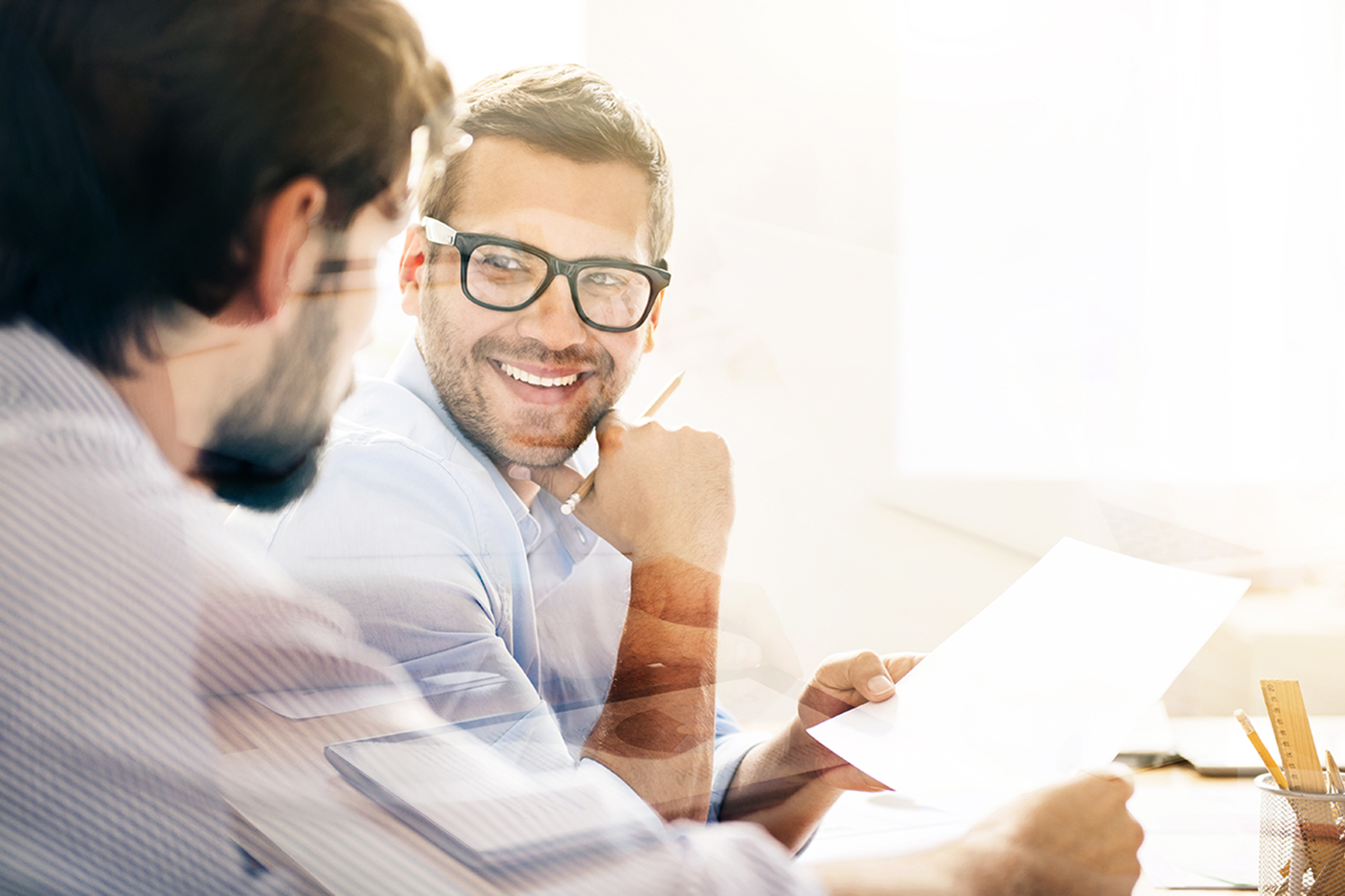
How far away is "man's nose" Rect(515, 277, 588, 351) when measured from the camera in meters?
0.84

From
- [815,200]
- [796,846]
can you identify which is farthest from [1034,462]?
[796,846]

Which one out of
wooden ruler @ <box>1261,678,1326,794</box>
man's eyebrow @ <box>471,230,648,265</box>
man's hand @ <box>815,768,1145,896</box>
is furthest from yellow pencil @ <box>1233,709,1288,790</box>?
man's eyebrow @ <box>471,230,648,265</box>

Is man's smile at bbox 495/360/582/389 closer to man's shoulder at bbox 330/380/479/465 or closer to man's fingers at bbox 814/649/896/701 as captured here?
man's shoulder at bbox 330/380/479/465

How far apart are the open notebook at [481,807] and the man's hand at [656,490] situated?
287 millimetres

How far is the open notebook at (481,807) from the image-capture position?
23.4 inches

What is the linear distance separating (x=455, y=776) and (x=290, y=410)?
1.00 ft

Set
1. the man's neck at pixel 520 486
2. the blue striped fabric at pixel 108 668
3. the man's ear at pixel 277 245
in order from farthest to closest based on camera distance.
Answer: the man's neck at pixel 520 486 → the man's ear at pixel 277 245 → the blue striped fabric at pixel 108 668

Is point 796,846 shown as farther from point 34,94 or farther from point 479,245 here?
point 34,94

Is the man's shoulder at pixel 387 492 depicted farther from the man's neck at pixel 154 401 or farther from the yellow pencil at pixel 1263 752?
the yellow pencil at pixel 1263 752

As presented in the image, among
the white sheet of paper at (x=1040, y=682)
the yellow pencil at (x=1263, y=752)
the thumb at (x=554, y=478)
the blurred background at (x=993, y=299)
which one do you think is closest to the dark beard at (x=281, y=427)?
the thumb at (x=554, y=478)

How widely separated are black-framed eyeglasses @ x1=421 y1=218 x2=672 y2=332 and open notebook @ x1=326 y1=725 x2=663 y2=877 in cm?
38

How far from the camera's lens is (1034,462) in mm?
1021

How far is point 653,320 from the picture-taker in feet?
3.01

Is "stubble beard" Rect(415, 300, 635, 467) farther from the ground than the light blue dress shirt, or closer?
farther from the ground
